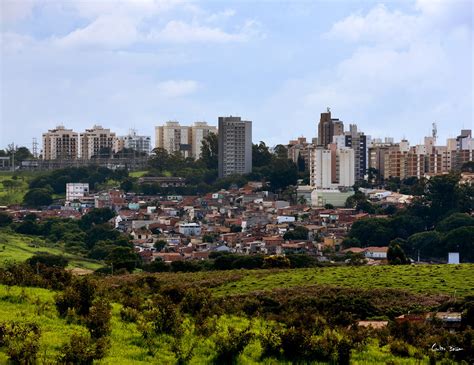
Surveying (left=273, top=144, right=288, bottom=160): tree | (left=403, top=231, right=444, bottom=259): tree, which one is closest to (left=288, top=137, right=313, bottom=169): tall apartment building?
(left=273, top=144, right=288, bottom=160): tree

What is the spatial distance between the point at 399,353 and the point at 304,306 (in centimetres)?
709

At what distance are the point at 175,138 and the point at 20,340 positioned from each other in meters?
112

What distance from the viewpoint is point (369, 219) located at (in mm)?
68500

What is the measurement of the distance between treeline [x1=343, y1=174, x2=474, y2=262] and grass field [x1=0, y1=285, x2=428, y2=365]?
39672mm

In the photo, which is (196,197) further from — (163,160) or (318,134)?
(318,134)

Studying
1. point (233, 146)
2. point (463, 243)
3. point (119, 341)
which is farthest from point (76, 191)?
point (119, 341)

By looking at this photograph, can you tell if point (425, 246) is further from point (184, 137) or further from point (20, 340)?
point (184, 137)

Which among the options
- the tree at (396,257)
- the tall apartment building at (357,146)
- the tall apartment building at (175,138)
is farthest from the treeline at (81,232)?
the tall apartment building at (175,138)

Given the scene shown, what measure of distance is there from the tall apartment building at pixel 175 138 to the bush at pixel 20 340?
358 feet

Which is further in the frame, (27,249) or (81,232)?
(81,232)

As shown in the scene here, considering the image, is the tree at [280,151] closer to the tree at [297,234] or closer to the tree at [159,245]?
the tree at [297,234]

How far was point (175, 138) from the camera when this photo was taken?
406ft

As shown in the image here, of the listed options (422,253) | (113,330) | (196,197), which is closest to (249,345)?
(113,330)

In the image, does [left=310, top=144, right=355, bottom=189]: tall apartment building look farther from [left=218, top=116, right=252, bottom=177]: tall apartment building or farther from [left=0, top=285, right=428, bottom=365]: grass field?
[left=0, top=285, right=428, bottom=365]: grass field
